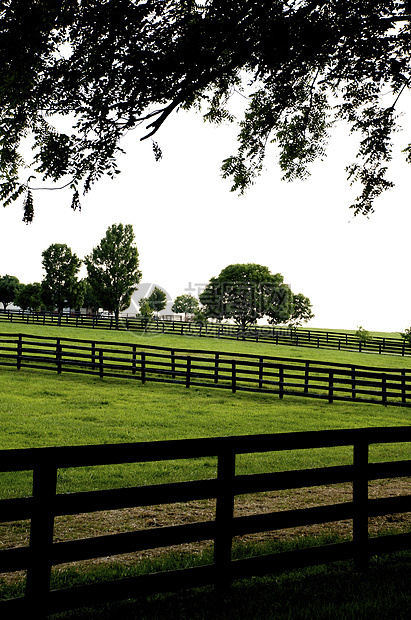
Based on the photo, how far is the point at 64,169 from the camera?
732cm

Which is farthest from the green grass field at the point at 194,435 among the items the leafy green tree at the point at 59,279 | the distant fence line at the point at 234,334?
the leafy green tree at the point at 59,279

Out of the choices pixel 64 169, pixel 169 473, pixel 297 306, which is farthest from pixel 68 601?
pixel 297 306

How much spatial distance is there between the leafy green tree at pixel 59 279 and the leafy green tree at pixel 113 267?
8.86m

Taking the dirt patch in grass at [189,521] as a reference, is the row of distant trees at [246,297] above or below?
above

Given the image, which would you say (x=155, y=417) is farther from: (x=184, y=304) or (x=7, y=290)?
(x=184, y=304)

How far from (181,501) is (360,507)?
1907 millimetres

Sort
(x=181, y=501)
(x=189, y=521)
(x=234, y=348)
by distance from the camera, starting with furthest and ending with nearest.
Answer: (x=234, y=348) < (x=189, y=521) < (x=181, y=501)

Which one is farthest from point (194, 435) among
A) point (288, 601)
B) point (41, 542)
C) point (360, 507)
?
point (41, 542)

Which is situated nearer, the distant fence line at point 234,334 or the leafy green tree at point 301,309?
the distant fence line at point 234,334

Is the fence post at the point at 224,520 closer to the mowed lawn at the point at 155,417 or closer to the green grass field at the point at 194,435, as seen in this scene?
the green grass field at the point at 194,435

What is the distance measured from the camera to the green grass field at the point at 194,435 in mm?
3791

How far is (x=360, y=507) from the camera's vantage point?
15.7 ft

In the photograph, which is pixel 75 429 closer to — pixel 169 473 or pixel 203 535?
pixel 169 473

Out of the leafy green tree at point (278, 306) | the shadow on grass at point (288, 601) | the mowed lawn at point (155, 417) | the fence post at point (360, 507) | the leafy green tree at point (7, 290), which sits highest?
the leafy green tree at point (7, 290)
